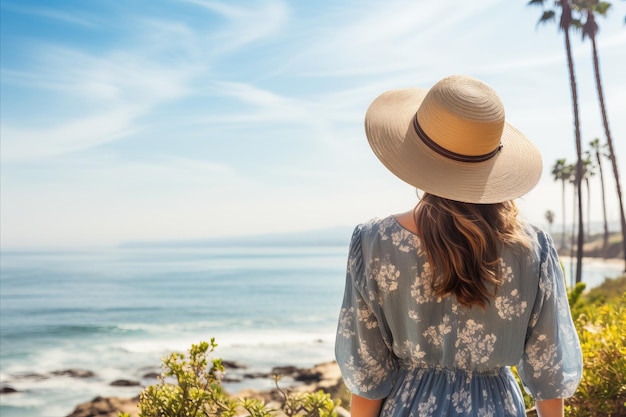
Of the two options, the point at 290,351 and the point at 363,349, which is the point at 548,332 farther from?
the point at 290,351

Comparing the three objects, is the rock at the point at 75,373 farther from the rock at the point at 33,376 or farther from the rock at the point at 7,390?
the rock at the point at 7,390

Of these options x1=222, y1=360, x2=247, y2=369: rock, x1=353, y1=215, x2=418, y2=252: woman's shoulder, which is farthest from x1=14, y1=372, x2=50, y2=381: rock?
x1=353, y1=215, x2=418, y2=252: woman's shoulder

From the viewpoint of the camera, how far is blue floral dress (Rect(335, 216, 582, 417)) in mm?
1677

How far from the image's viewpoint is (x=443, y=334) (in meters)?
1.68

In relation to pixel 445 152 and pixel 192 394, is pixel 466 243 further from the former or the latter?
pixel 192 394

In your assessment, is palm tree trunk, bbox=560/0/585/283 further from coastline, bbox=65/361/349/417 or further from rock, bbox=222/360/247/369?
rock, bbox=222/360/247/369

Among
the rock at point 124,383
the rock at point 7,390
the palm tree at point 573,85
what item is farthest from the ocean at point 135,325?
the palm tree at point 573,85

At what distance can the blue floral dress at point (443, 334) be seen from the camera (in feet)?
5.50

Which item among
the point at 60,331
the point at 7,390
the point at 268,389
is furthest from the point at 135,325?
the point at 268,389

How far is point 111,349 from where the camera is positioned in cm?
2911

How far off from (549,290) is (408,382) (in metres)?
0.47

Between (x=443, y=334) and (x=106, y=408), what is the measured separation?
38.7 feet

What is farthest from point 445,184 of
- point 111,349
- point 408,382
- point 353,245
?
point 111,349

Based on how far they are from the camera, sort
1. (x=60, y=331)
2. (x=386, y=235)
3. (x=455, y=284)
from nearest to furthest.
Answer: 1. (x=455, y=284)
2. (x=386, y=235)
3. (x=60, y=331)
